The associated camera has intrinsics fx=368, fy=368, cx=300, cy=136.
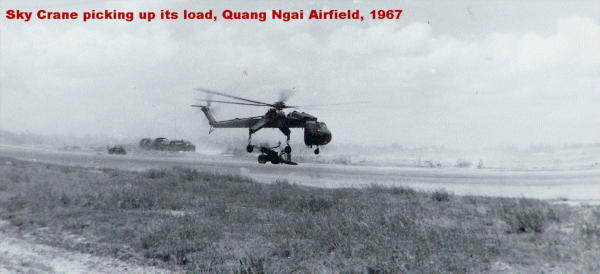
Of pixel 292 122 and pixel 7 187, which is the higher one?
pixel 292 122

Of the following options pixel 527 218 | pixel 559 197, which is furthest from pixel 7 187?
pixel 559 197

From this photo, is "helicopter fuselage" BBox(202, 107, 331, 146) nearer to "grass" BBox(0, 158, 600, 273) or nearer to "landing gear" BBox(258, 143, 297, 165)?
"landing gear" BBox(258, 143, 297, 165)

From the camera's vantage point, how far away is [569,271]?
7.03 meters

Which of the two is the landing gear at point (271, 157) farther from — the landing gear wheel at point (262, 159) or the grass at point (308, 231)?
the grass at point (308, 231)

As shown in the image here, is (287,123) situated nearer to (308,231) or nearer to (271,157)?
(271,157)

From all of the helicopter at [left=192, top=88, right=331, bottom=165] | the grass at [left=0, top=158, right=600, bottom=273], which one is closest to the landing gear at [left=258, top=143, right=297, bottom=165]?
the helicopter at [left=192, top=88, right=331, bottom=165]

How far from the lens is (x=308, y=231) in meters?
9.86

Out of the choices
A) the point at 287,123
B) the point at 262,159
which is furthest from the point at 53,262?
the point at 287,123

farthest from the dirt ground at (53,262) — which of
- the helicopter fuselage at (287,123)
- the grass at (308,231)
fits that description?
the helicopter fuselage at (287,123)

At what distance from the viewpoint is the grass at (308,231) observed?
7828 millimetres

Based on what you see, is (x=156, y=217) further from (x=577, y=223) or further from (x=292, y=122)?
(x=577, y=223)

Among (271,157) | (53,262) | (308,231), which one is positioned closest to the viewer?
(53,262)

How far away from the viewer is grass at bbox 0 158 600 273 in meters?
7.83

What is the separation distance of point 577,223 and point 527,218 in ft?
4.55
